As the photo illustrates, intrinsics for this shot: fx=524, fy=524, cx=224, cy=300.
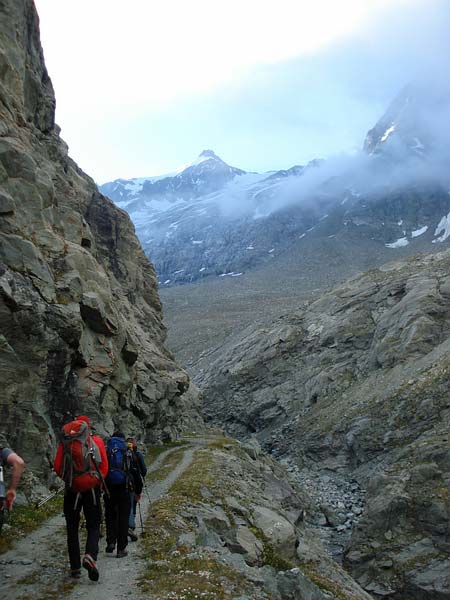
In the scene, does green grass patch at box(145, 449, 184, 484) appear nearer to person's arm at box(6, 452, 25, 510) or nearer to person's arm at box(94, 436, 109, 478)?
person's arm at box(94, 436, 109, 478)

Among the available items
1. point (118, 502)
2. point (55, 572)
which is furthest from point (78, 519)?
point (118, 502)

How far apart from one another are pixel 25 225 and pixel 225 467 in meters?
17.6

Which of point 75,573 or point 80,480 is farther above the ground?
point 80,480

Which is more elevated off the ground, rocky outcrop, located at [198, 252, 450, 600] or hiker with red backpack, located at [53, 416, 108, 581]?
hiker with red backpack, located at [53, 416, 108, 581]

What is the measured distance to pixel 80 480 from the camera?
1036 centimetres

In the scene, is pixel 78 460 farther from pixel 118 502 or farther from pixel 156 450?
pixel 156 450

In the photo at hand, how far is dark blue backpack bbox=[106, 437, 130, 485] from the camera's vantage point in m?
12.8

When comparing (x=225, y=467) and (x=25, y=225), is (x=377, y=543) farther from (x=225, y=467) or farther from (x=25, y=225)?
(x=25, y=225)

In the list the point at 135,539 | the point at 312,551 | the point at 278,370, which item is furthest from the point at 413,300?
the point at 135,539

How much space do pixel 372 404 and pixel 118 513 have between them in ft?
140

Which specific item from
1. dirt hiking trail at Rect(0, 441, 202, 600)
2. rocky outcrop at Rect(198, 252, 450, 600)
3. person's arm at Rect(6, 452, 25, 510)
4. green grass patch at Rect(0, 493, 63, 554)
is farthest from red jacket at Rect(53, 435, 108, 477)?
rocky outcrop at Rect(198, 252, 450, 600)

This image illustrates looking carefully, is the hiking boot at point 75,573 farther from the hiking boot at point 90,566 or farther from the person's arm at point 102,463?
the person's arm at point 102,463

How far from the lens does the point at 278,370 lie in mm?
75062

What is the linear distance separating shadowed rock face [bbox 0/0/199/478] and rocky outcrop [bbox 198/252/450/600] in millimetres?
16086
